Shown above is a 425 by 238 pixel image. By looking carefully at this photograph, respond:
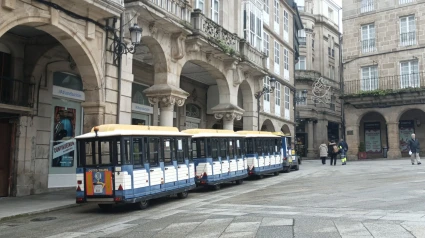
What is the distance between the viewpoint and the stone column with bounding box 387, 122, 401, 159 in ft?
107

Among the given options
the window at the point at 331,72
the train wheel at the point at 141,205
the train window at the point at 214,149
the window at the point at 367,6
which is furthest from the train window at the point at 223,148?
the window at the point at 331,72

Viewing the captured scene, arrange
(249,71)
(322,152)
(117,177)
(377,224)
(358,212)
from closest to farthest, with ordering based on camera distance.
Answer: (377,224) < (358,212) < (117,177) < (249,71) < (322,152)

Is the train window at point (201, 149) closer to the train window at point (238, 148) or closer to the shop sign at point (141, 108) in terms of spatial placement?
the train window at point (238, 148)

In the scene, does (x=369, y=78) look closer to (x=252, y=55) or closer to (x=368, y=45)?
(x=368, y=45)

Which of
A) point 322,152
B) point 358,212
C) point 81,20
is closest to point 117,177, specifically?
point 81,20

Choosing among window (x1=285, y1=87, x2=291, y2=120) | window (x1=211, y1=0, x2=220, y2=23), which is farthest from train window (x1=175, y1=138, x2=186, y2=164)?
window (x1=285, y1=87, x2=291, y2=120)

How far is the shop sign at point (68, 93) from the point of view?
15.9 m

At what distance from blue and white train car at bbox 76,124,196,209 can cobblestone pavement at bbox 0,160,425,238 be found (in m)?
0.48

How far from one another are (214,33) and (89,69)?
26.1ft

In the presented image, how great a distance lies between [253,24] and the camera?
82.7 ft

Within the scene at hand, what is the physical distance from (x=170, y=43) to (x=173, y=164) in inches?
236

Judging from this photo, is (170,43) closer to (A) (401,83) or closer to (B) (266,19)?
(B) (266,19)

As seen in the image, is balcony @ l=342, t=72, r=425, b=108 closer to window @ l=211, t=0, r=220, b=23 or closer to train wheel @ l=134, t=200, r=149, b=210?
window @ l=211, t=0, r=220, b=23

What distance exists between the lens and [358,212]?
9.37 metres
